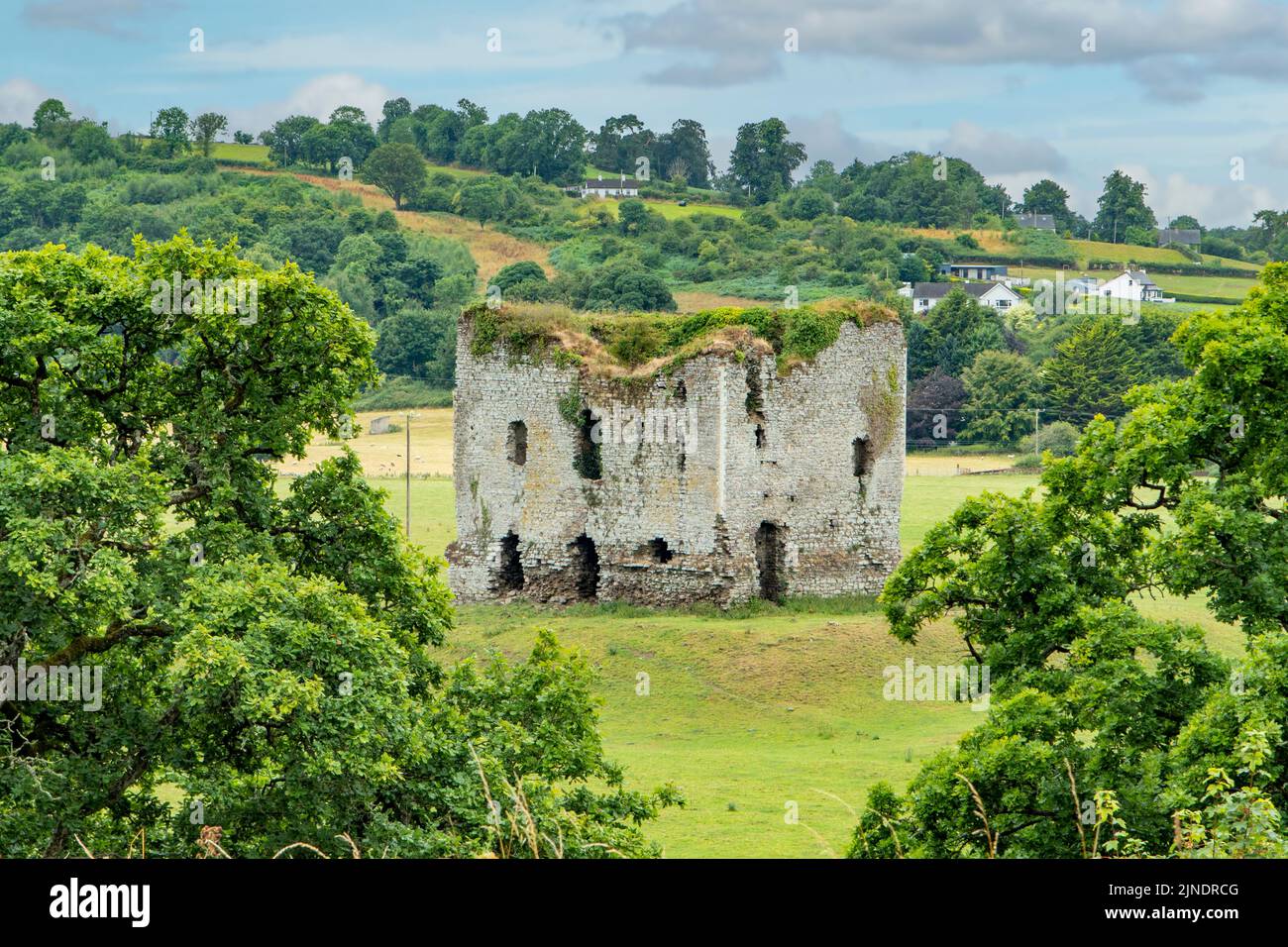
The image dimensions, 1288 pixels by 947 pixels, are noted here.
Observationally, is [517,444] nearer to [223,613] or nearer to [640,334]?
[640,334]

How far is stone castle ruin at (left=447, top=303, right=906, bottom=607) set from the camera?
138 feet

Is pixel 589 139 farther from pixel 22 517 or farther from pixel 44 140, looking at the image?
pixel 22 517

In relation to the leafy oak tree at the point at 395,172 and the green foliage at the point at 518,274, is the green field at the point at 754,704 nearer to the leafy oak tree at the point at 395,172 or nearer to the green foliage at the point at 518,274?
the green foliage at the point at 518,274

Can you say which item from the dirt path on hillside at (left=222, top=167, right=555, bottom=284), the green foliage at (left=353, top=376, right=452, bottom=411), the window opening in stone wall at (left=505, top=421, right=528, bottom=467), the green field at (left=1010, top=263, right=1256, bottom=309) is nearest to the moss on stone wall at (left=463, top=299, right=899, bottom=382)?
the window opening in stone wall at (left=505, top=421, right=528, bottom=467)

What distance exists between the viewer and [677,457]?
138 feet

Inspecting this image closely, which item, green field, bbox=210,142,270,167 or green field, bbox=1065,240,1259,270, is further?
green field, bbox=210,142,270,167

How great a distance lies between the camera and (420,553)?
69.9ft

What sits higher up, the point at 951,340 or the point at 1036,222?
the point at 1036,222

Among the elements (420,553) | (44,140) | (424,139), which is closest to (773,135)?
(424,139)

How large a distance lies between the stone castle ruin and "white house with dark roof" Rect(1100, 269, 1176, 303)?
79743mm

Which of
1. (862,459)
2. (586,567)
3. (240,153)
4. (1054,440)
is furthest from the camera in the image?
(240,153)

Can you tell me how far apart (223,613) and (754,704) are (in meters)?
21.4

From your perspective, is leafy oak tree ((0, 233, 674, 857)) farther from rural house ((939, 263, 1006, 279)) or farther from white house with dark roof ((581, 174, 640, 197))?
white house with dark roof ((581, 174, 640, 197))
